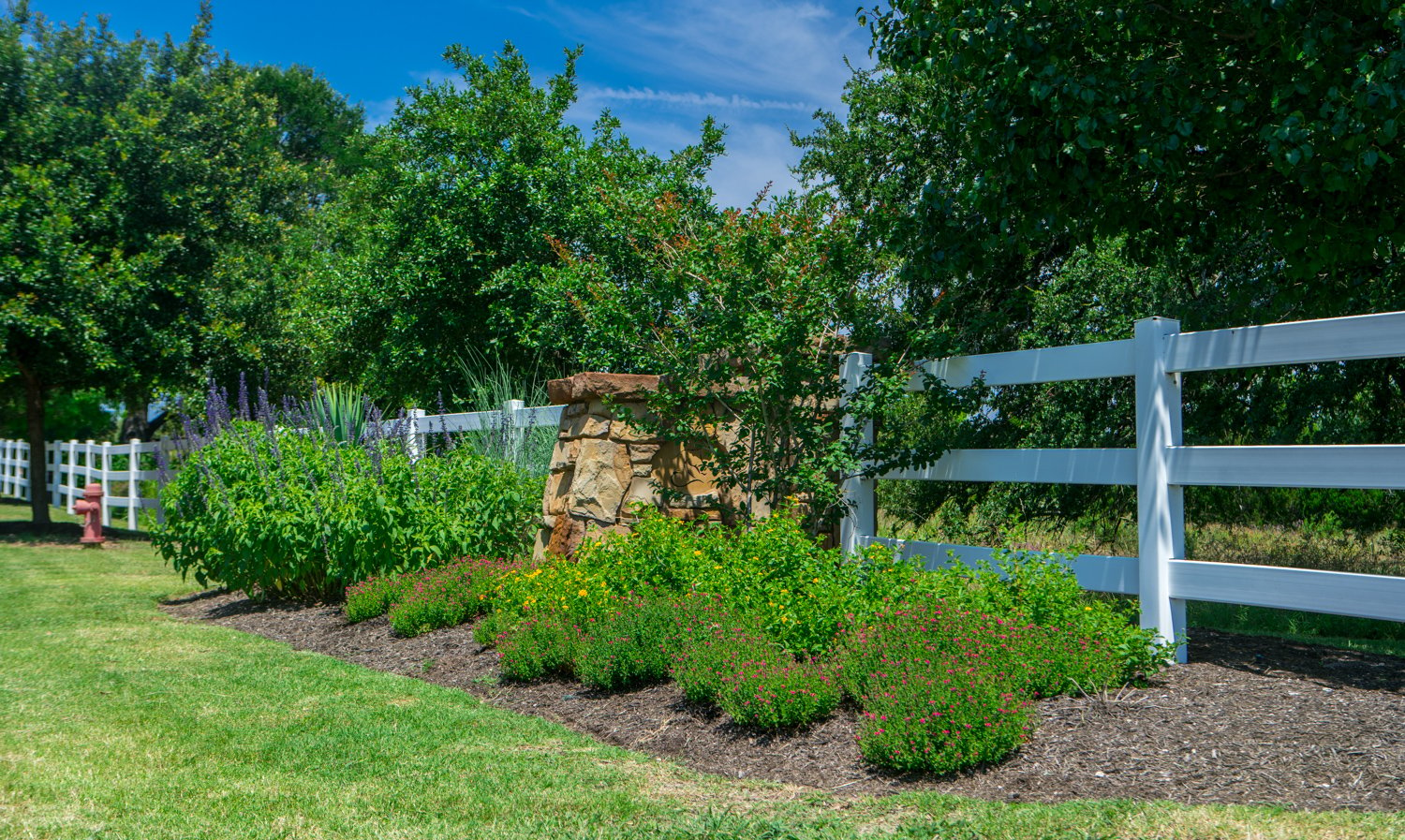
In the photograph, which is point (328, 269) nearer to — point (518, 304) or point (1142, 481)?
point (518, 304)

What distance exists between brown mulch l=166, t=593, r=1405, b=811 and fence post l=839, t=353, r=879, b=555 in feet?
6.51

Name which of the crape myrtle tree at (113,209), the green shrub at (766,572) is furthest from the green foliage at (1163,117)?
the crape myrtle tree at (113,209)

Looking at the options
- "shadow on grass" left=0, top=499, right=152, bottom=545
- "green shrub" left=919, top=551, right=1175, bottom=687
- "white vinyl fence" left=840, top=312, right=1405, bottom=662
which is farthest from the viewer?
"shadow on grass" left=0, top=499, right=152, bottom=545

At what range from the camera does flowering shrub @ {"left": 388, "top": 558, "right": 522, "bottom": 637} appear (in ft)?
22.7

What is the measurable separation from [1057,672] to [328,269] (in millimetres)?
15712

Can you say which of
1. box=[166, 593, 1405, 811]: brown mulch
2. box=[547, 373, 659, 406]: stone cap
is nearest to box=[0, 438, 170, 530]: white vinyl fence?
box=[547, 373, 659, 406]: stone cap

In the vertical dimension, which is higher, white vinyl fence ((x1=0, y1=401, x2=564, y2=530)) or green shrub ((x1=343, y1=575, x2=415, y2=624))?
white vinyl fence ((x1=0, y1=401, x2=564, y2=530))

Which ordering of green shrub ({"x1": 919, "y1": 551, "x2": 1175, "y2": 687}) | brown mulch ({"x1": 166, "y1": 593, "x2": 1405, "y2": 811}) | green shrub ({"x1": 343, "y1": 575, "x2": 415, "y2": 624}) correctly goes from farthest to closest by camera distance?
green shrub ({"x1": 343, "y1": 575, "x2": 415, "y2": 624})
green shrub ({"x1": 919, "y1": 551, "x2": 1175, "y2": 687})
brown mulch ({"x1": 166, "y1": 593, "x2": 1405, "y2": 811})

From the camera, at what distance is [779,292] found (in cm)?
688

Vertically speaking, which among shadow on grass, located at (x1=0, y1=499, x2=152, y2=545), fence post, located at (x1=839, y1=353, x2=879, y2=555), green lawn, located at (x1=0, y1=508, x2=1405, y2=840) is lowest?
green lawn, located at (x1=0, y1=508, x2=1405, y2=840)

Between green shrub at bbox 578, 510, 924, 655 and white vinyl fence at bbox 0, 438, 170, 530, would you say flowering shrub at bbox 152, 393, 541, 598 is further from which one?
white vinyl fence at bbox 0, 438, 170, 530

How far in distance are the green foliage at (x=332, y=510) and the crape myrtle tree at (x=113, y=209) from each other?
7441 millimetres

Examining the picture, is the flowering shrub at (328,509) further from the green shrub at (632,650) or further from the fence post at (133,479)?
the fence post at (133,479)

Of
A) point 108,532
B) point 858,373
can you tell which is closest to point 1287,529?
point 858,373
